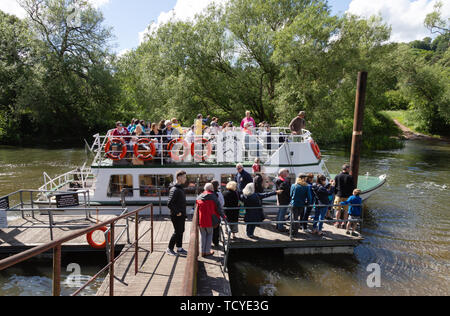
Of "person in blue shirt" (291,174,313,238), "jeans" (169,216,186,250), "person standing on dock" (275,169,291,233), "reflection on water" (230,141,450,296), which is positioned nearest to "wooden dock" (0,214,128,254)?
"jeans" (169,216,186,250)

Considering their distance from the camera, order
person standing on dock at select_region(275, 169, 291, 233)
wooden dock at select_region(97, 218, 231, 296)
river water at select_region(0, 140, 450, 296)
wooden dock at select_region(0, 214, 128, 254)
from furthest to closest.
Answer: person standing on dock at select_region(275, 169, 291, 233), wooden dock at select_region(0, 214, 128, 254), river water at select_region(0, 140, 450, 296), wooden dock at select_region(97, 218, 231, 296)

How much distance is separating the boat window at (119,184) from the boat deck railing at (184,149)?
A: 1.98ft

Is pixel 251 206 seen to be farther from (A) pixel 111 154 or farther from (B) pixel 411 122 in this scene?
(B) pixel 411 122

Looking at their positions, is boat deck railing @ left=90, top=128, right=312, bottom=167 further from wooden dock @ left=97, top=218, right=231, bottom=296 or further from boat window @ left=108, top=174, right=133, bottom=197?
wooden dock @ left=97, top=218, right=231, bottom=296

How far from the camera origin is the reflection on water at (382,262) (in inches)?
372

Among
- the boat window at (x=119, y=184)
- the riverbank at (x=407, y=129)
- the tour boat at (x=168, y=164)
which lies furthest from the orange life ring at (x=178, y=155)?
the riverbank at (x=407, y=129)

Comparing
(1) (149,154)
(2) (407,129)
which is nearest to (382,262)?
(1) (149,154)

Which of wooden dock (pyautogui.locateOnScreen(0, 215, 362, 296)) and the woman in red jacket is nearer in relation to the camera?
wooden dock (pyautogui.locateOnScreen(0, 215, 362, 296))

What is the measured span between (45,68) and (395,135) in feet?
158

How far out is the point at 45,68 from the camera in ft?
118

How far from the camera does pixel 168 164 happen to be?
12.7 metres

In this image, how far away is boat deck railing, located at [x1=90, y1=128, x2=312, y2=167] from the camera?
12.4 m

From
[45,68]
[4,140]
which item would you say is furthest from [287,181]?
[4,140]

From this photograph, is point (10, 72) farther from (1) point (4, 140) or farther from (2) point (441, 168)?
(2) point (441, 168)
